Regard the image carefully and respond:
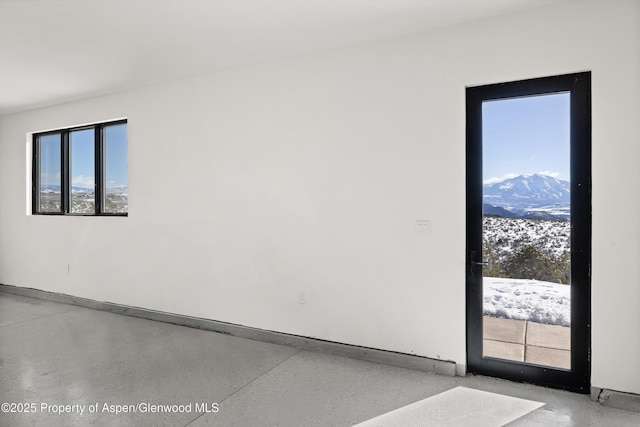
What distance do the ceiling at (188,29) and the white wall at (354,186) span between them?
7.6 inches

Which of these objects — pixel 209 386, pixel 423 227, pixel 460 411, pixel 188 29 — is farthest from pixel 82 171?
pixel 460 411

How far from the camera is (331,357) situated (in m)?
3.42

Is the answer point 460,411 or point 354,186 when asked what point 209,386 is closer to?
point 460,411

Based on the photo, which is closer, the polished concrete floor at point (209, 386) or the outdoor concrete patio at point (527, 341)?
the polished concrete floor at point (209, 386)

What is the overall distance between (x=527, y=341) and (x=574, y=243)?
0.79 meters

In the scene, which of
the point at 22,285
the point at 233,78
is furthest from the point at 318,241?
the point at 22,285

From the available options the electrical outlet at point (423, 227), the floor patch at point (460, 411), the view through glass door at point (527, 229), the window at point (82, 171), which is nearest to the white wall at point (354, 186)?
the electrical outlet at point (423, 227)

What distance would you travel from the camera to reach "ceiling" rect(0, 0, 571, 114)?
2.71 meters

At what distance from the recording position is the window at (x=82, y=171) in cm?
504

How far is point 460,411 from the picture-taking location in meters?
2.50

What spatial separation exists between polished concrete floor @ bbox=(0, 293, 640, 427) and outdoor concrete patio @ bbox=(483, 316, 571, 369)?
0.20 metres

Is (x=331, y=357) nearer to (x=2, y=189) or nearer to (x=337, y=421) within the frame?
(x=337, y=421)

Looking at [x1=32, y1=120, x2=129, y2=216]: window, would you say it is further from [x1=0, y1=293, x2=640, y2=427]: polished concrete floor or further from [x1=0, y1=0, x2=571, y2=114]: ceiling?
[x1=0, y1=293, x2=640, y2=427]: polished concrete floor

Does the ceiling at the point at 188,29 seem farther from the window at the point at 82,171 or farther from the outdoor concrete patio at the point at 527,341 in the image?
the outdoor concrete patio at the point at 527,341
